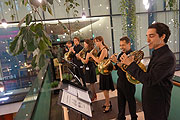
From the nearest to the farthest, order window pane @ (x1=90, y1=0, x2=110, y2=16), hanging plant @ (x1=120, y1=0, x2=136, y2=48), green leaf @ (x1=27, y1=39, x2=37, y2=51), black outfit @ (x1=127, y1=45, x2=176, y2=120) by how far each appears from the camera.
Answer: green leaf @ (x1=27, y1=39, x2=37, y2=51), black outfit @ (x1=127, y1=45, x2=176, y2=120), hanging plant @ (x1=120, y1=0, x2=136, y2=48), window pane @ (x1=90, y1=0, x2=110, y2=16)

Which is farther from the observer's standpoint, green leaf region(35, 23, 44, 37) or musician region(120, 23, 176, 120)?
musician region(120, 23, 176, 120)

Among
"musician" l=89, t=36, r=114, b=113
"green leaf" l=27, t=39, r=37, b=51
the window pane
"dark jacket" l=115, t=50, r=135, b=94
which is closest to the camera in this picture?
"green leaf" l=27, t=39, r=37, b=51

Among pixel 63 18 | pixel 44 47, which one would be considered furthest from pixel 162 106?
pixel 63 18

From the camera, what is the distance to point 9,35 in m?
5.36

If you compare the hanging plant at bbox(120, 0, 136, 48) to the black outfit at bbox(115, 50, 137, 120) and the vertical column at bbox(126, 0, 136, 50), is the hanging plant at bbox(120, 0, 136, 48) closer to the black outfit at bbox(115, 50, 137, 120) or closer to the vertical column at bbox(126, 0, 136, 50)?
the vertical column at bbox(126, 0, 136, 50)

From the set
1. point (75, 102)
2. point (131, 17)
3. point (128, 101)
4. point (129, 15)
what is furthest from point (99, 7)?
point (75, 102)

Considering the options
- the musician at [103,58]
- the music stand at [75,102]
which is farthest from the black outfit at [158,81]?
the musician at [103,58]

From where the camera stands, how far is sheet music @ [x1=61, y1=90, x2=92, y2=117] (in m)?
0.98

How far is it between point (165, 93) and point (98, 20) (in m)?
5.14

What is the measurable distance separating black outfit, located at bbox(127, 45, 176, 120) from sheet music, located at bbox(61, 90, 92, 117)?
49cm

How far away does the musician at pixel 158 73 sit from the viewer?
3.51 ft

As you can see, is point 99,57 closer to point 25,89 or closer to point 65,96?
point 65,96

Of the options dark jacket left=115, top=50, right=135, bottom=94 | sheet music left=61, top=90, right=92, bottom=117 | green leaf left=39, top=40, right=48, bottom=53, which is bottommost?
dark jacket left=115, top=50, right=135, bottom=94

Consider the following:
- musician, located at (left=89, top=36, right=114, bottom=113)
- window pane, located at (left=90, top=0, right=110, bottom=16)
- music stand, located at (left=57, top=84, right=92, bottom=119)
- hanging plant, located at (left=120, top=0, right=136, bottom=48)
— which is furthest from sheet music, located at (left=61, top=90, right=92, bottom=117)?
window pane, located at (left=90, top=0, right=110, bottom=16)
